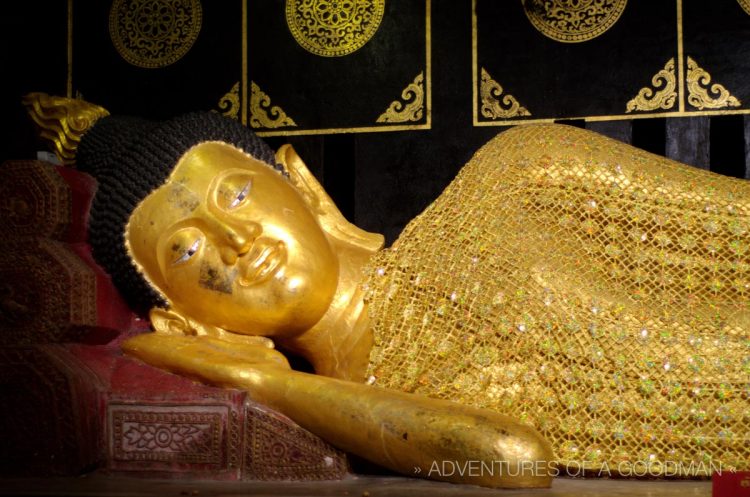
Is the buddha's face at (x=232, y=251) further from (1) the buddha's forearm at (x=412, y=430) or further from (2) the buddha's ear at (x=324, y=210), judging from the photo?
(1) the buddha's forearm at (x=412, y=430)

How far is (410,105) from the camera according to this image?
369 centimetres

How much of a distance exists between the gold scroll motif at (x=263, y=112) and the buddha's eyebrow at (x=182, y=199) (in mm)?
1119

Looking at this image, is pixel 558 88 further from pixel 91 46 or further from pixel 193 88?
pixel 91 46

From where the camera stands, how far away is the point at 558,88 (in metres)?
3.55

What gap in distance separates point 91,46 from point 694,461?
314 centimetres

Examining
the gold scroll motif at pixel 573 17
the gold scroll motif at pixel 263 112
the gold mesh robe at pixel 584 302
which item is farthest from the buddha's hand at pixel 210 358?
the gold scroll motif at pixel 573 17

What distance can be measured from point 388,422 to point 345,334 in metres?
0.60

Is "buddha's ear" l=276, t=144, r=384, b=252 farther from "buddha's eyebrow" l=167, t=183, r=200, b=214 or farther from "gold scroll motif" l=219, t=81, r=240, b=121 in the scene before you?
"gold scroll motif" l=219, t=81, r=240, b=121

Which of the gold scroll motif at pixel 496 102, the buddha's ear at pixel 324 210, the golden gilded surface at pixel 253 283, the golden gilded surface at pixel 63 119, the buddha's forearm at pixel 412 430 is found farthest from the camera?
the gold scroll motif at pixel 496 102

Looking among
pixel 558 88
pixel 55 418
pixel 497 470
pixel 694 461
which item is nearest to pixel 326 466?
pixel 497 470

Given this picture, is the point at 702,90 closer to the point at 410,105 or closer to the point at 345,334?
the point at 410,105

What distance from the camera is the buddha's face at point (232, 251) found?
267 cm

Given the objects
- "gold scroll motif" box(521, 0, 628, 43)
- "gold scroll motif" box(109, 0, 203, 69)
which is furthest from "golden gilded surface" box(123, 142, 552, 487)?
"gold scroll motif" box(521, 0, 628, 43)

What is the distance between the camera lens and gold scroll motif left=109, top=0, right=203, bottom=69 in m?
3.87
